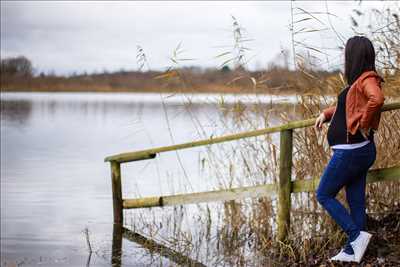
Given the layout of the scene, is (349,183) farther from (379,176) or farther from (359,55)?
(359,55)

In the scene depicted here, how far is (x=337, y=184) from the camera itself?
4625 millimetres

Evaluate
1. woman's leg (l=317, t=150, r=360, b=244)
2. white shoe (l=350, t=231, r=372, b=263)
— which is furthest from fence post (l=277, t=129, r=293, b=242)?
white shoe (l=350, t=231, r=372, b=263)

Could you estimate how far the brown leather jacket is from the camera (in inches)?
168

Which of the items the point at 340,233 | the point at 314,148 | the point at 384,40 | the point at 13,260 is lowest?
the point at 13,260

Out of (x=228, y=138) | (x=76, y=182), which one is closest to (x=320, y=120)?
(x=228, y=138)

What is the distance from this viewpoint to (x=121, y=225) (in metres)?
7.87

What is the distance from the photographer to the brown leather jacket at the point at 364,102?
4.27 meters

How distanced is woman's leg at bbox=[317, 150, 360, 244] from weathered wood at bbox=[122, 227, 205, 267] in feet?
5.81

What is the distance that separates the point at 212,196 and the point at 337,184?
195 centimetres

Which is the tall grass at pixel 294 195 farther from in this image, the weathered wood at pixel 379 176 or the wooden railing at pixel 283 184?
the weathered wood at pixel 379 176

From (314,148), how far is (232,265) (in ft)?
4.25

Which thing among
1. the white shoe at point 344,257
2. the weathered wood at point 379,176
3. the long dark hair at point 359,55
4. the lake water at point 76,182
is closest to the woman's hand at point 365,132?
the long dark hair at point 359,55

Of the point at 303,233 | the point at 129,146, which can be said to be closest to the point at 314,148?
the point at 303,233

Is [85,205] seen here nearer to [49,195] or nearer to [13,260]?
[49,195]
